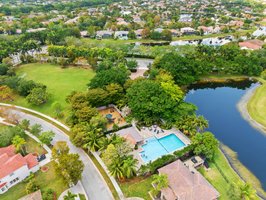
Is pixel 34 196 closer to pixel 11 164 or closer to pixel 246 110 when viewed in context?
pixel 11 164

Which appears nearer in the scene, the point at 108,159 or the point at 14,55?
the point at 108,159

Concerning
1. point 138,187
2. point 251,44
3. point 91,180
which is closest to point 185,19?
point 251,44

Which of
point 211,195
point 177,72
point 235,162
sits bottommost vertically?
point 235,162

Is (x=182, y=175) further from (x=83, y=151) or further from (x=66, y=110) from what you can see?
(x=66, y=110)

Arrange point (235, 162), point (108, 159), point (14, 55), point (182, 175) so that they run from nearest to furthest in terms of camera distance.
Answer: point (182, 175) → point (108, 159) → point (235, 162) → point (14, 55)

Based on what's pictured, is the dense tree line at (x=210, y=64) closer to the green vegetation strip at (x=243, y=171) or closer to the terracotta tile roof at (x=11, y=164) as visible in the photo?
the green vegetation strip at (x=243, y=171)

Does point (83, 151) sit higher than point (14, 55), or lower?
lower

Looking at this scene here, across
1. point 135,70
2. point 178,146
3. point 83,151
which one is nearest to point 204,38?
point 135,70
